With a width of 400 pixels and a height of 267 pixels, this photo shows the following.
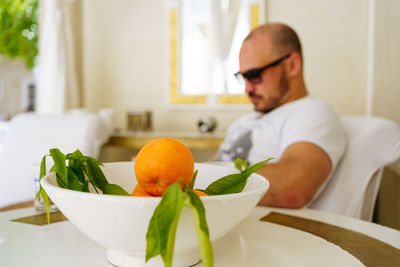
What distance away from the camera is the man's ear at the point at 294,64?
4.69 ft

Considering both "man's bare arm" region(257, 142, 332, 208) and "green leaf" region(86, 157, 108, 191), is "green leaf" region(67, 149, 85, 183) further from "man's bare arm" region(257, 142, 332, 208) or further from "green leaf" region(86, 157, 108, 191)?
"man's bare arm" region(257, 142, 332, 208)

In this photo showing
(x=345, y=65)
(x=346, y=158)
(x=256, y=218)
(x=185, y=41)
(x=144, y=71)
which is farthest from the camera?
(x=144, y=71)

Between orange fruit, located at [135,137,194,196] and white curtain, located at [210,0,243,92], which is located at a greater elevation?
white curtain, located at [210,0,243,92]

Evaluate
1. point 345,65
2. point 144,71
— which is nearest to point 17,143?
point 144,71

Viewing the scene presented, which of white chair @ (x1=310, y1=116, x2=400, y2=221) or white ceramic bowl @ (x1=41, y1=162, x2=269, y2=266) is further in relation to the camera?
white chair @ (x1=310, y1=116, x2=400, y2=221)

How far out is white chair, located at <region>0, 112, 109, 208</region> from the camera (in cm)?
168

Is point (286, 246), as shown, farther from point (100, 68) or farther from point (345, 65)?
point (100, 68)

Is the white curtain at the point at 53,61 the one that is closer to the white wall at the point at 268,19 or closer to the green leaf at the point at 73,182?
the white wall at the point at 268,19

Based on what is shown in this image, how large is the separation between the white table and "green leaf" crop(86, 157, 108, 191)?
10 cm

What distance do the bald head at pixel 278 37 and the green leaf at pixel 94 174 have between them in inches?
38.7

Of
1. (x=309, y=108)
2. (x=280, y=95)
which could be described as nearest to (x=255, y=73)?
(x=280, y=95)

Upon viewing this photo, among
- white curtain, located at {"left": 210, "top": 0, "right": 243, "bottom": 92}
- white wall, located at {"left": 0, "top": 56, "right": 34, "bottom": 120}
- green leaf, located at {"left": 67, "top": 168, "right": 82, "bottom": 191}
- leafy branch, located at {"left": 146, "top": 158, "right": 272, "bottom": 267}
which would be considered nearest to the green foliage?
white curtain, located at {"left": 210, "top": 0, "right": 243, "bottom": 92}

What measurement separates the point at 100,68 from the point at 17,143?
4.90ft

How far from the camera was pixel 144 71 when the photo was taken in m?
3.03
